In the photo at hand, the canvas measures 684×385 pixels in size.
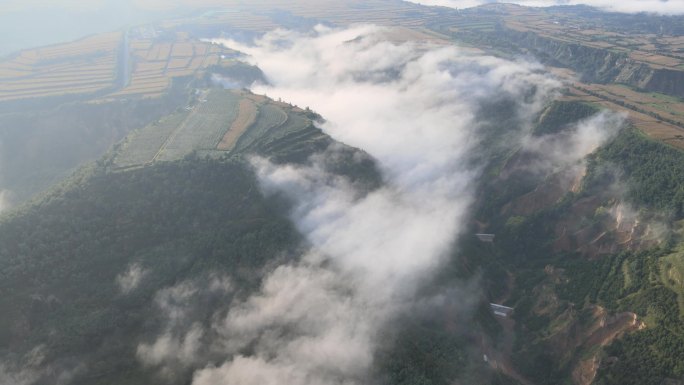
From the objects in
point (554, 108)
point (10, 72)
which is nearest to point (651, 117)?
point (554, 108)

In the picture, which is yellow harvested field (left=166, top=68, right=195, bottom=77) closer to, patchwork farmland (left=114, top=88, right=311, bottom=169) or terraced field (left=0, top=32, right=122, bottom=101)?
terraced field (left=0, top=32, right=122, bottom=101)

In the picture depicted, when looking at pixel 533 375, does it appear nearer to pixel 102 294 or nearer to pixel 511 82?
pixel 102 294

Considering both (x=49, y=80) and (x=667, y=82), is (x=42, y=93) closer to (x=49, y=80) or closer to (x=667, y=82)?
(x=49, y=80)

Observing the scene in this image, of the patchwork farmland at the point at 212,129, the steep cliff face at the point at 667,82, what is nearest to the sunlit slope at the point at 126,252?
the patchwork farmland at the point at 212,129

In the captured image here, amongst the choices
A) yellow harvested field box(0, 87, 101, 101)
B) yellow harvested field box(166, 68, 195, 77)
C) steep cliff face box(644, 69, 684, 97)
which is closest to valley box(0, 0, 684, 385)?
yellow harvested field box(0, 87, 101, 101)

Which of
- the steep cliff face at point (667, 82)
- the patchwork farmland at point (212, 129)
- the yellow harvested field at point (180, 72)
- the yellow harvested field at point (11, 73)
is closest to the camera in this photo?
the patchwork farmland at point (212, 129)

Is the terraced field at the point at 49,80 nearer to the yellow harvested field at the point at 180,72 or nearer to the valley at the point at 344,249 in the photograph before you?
the yellow harvested field at the point at 180,72

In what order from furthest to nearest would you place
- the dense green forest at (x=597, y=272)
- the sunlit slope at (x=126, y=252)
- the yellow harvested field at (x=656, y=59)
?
the yellow harvested field at (x=656, y=59)
the dense green forest at (x=597, y=272)
the sunlit slope at (x=126, y=252)

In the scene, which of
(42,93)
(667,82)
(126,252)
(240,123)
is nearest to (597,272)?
(126,252)
